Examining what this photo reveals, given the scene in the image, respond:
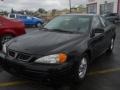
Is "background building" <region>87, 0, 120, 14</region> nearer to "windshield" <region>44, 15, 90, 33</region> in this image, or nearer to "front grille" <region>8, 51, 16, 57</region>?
"windshield" <region>44, 15, 90, 33</region>

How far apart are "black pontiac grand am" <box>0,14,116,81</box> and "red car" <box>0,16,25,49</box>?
303 cm

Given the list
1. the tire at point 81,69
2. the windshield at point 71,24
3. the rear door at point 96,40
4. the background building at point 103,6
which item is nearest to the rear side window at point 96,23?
the rear door at point 96,40

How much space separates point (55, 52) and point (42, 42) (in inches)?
23.4

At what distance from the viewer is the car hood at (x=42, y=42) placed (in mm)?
4125

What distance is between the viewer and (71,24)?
556 cm

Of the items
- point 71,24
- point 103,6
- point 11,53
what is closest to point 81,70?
point 71,24

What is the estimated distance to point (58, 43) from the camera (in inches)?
171

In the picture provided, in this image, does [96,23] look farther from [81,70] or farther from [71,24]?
[81,70]

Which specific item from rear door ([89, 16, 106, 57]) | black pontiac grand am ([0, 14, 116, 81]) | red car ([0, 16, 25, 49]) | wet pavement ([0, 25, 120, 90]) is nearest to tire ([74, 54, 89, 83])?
black pontiac grand am ([0, 14, 116, 81])

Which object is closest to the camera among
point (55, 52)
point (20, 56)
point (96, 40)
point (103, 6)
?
point (55, 52)

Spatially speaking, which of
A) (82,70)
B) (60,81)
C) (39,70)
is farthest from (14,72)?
(82,70)

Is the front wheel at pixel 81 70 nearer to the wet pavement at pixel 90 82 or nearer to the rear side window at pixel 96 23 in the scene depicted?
A: the wet pavement at pixel 90 82

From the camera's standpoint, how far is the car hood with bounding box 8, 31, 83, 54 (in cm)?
412

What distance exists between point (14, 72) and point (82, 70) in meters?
1.52
